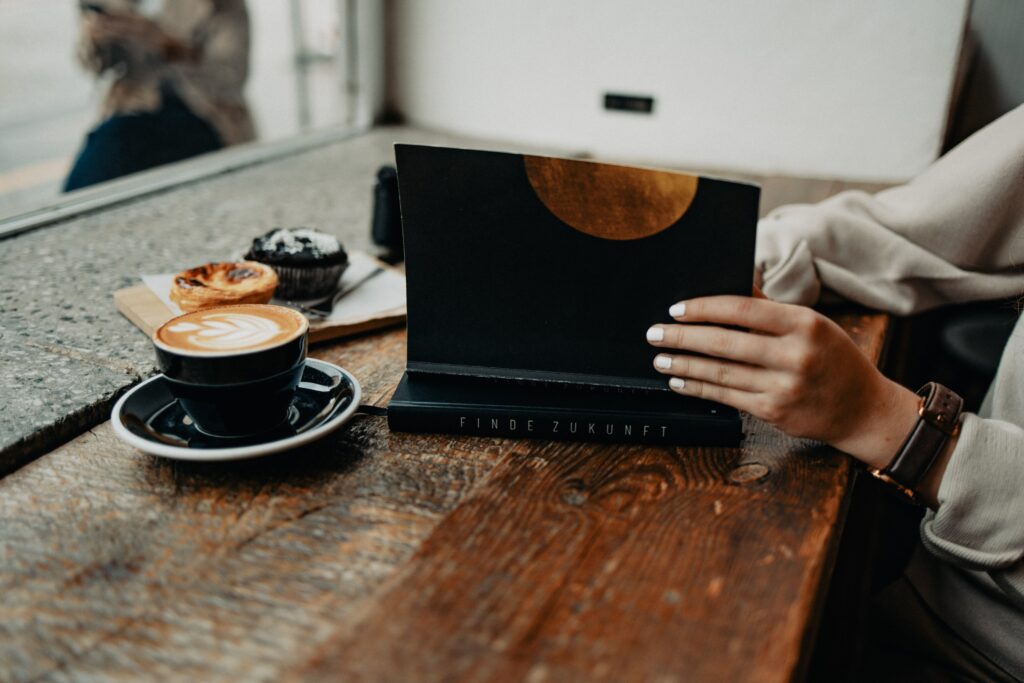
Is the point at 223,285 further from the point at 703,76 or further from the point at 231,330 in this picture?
the point at 703,76

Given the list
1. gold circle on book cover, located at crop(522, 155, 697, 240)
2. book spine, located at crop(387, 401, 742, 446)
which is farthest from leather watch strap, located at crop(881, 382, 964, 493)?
gold circle on book cover, located at crop(522, 155, 697, 240)

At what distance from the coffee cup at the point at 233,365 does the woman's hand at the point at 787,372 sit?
30 centimetres

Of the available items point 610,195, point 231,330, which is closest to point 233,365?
point 231,330

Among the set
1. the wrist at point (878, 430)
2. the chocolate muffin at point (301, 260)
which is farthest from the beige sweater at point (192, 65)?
the wrist at point (878, 430)

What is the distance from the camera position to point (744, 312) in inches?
24.6

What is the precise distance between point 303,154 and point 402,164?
1.31 meters

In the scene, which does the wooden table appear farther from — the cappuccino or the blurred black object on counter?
the blurred black object on counter

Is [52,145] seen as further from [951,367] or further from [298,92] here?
[951,367]

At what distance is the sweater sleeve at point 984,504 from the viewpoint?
0.64 meters

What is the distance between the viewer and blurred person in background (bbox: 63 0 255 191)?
2.24 metres

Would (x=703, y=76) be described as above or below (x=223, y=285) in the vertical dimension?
above

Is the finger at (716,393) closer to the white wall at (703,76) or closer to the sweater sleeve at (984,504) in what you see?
the sweater sleeve at (984,504)

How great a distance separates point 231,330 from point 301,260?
0.91ft

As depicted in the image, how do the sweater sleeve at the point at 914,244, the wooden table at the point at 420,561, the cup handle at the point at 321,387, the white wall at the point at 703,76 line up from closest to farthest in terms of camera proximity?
the wooden table at the point at 420,561
the cup handle at the point at 321,387
the sweater sleeve at the point at 914,244
the white wall at the point at 703,76
